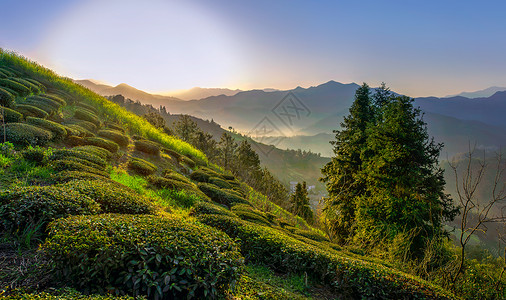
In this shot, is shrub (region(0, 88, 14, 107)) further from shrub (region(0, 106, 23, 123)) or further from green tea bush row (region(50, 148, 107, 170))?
green tea bush row (region(50, 148, 107, 170))

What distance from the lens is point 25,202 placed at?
3.24m

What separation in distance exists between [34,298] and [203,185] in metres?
9.80

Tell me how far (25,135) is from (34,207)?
5.73 meters

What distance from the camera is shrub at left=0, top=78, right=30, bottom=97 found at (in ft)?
35.2

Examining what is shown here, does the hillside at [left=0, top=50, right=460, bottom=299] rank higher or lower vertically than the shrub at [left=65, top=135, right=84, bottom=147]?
lower

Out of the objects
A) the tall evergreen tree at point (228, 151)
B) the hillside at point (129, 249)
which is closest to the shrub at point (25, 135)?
the hillside at point (129, 249)

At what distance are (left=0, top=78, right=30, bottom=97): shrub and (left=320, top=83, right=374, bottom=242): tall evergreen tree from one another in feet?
58.0

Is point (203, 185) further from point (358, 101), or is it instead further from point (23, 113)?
point (358, 101)

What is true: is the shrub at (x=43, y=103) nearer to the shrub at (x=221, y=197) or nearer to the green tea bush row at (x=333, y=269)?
the shrub at (x=221, y=197)

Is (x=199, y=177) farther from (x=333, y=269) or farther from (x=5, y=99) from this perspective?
(x=333, y=269)

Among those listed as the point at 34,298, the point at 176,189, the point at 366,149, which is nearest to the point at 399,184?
the point at 366,149

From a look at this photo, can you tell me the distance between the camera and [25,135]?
283 inches

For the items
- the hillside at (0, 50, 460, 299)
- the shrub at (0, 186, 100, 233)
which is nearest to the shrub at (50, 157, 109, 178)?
the hillside at (0, 50, 460, 299)

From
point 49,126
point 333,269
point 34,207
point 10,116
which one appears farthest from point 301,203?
point 34,207
